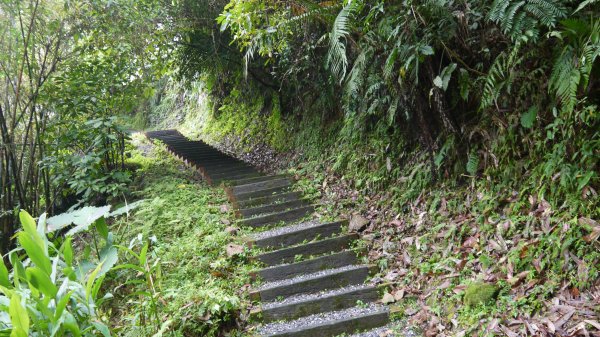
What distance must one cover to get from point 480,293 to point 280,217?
2945mm

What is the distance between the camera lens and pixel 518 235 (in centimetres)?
348

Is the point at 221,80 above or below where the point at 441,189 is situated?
above

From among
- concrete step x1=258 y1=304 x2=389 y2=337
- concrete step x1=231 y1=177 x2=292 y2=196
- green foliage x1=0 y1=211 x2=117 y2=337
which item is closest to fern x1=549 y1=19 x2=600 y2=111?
concrete step x1=258 y1=304 x2=389 y2=337

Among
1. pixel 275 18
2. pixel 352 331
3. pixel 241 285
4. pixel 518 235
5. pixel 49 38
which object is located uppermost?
pixel 49 38

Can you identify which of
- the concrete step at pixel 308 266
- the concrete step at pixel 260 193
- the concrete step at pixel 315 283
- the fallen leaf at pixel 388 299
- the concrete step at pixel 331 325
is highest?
the concrete step at pixel 260 193

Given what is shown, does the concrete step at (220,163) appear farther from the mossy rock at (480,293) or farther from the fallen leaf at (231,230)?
the mossy rock at (480,293)

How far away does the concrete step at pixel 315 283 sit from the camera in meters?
4.39

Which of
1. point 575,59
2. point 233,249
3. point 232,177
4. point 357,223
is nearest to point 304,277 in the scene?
point 233,249

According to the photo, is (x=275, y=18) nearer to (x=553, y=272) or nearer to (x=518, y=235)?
(x=518, y=235)

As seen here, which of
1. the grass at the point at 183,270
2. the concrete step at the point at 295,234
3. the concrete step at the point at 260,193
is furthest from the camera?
the concrete step at the point at 260,193

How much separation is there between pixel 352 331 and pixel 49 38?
6019 mm

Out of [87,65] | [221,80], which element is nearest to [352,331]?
[87,65]

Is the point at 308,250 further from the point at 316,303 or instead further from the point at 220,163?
the point at 220,163

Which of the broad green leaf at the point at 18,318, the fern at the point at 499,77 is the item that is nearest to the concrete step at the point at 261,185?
the fern at the point at 499,77
